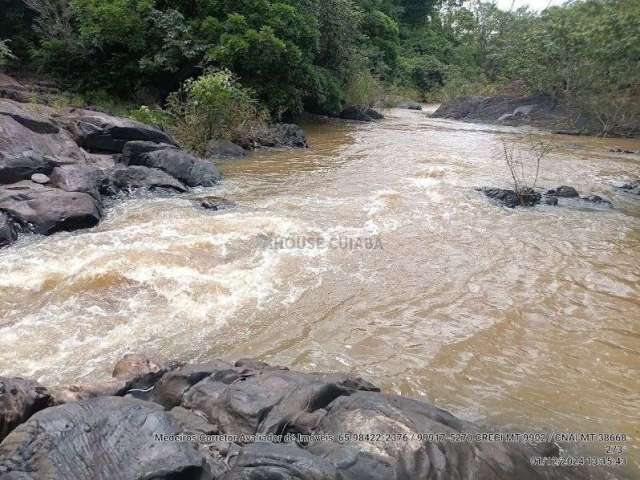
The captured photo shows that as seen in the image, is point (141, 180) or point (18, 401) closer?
point (18, 401)

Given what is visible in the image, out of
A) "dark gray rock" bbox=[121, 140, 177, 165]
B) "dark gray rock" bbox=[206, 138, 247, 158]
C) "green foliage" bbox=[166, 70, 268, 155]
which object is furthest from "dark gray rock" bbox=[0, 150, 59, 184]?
"dark gray rock" bbox=[206, 138, 247, 158]

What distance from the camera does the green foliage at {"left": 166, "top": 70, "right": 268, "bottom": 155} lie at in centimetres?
1238

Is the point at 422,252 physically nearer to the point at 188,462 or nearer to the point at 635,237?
the point at 635,237

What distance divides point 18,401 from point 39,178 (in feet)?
20.3

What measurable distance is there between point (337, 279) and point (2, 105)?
769cm

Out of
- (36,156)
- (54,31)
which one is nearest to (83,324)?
(36,156)

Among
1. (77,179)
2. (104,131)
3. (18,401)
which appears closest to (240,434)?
(18,401)

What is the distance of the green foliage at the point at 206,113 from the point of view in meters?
12.4

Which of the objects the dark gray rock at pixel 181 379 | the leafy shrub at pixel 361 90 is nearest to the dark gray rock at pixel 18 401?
the dark gray rock at pixel 181 379

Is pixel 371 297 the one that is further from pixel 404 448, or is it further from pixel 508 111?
pixel 508 111

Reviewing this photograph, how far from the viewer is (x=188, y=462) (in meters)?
2.34

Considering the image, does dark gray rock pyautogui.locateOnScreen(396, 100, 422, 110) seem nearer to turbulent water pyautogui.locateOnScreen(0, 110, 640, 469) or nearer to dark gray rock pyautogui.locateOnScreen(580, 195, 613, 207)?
dark gray rock pyautogui.locateOnScreen(580, 195, 613, 207)

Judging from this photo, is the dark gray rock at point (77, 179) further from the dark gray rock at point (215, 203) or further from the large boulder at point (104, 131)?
the large boulder at point (104, 131)

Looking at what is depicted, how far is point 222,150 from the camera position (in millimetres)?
12719
